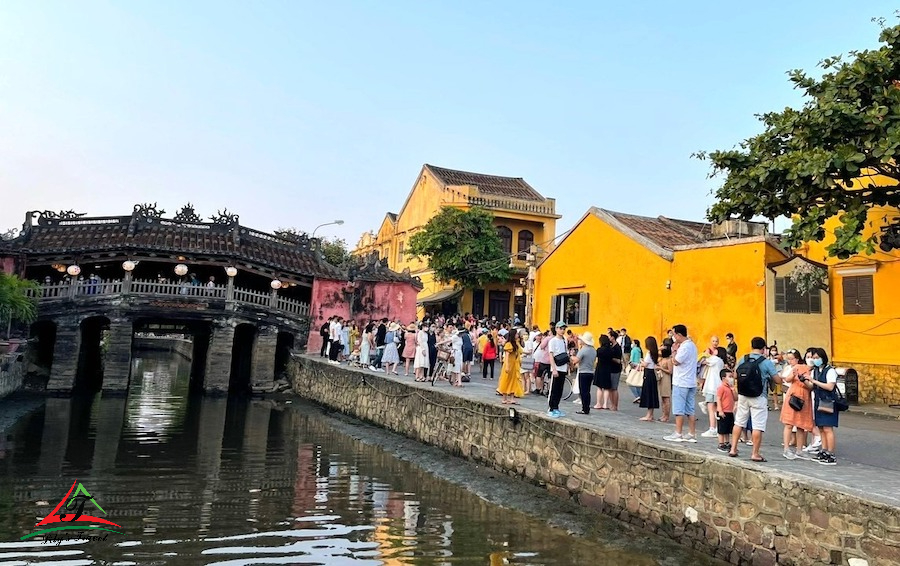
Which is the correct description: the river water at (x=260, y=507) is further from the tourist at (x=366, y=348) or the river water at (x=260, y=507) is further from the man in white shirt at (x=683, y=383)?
the tourist at (x=366, y=348)

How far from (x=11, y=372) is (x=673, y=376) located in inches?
815

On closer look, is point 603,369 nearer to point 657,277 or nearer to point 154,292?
point 657,277

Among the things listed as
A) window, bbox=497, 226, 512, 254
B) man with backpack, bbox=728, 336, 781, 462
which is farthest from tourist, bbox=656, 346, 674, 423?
window, bbox=497, 226, 512, 254

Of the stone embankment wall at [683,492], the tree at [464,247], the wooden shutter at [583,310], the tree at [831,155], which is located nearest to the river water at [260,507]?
the stone embankment wall at [683,492]

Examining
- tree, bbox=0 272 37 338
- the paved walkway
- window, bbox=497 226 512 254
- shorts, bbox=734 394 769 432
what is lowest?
→ the paved walkway

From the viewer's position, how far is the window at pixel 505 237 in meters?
36.7

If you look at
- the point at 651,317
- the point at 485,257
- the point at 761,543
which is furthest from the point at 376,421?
the point at 485,257

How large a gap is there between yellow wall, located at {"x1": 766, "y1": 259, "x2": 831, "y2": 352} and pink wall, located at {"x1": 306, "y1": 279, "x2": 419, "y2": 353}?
649 inches

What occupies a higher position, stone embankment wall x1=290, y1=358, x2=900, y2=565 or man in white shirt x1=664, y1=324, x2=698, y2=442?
man in white shirt x1=664, y1=324, x2=698, y2=442

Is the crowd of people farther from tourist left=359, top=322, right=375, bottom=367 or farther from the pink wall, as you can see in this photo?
the pink wall

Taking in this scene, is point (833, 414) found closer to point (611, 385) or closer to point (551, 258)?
point (611, 385)

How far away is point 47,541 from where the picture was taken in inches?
278

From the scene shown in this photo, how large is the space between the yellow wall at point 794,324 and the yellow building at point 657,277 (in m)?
0.17

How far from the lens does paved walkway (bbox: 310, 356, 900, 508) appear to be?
22.0 ft
